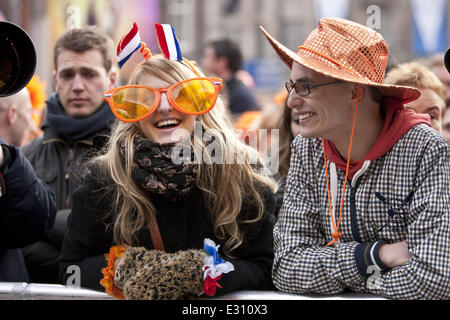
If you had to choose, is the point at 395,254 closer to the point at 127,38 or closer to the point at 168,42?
the point at 168,42

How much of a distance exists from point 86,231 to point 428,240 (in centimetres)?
140

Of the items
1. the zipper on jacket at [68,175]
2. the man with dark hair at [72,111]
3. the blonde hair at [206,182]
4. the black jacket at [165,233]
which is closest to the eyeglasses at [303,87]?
the blonde hair at [206,182]

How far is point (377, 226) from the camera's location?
8.20ft

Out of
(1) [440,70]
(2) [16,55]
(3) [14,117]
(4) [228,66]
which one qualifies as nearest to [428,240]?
(2) [16,55]

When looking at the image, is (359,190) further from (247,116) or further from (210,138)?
(247,116)

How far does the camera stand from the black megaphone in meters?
2.29

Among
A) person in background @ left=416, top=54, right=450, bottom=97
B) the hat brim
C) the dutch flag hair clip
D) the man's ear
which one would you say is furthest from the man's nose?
person in background @ left=416, top=54, right=450, bottom=97

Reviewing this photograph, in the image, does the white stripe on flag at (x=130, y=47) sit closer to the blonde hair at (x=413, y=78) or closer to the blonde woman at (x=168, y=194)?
the blonde woman at (x=168, y=194)

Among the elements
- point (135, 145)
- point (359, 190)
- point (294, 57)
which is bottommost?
point (359, 190)

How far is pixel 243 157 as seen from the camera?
9.50ft

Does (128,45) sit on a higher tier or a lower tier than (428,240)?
higher

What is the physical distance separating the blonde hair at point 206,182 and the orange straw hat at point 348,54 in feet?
1.64
